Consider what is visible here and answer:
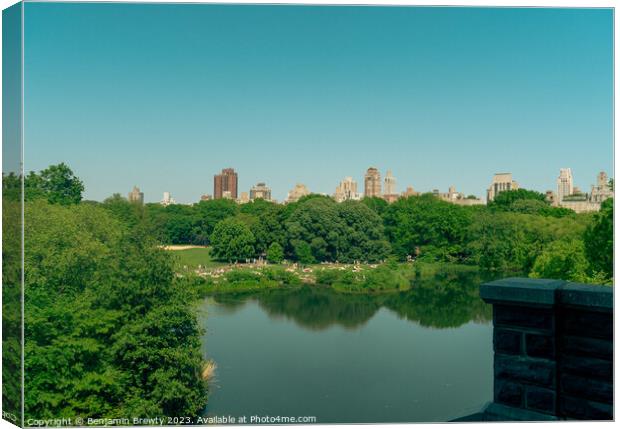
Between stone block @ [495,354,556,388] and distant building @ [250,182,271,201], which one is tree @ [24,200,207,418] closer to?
distant building @ [250,182,271,201]

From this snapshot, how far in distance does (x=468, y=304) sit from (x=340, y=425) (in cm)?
276

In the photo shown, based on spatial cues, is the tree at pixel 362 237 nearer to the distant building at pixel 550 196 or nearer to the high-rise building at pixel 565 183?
the distant building at pixel 550 196

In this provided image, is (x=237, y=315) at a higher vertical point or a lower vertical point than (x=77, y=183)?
lower

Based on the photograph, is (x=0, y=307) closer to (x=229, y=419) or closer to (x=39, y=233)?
(x=39, y=233)

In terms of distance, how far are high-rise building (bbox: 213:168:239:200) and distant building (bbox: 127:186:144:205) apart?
0.63 meters

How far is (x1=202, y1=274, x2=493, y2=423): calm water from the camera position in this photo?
596 centimetres

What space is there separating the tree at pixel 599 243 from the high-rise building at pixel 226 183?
128 inches

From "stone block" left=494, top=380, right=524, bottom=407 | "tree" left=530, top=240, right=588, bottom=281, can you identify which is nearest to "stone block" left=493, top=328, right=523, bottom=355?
"stone block" left=494, top=380, right=524, bottom=407

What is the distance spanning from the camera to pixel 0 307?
160 inches

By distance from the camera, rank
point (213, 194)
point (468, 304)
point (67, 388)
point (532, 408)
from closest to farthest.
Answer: point (532, 408)
point (67, 388)
point (213, 194)
point (468, 304)

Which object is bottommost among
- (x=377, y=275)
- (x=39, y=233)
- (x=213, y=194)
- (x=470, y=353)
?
(x=470, y=353)

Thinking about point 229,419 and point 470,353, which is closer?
point 229,419

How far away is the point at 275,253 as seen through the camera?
6.11 meters

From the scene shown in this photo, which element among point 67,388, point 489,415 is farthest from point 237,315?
point 489,415
